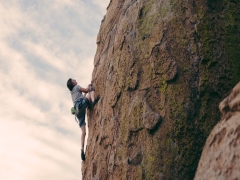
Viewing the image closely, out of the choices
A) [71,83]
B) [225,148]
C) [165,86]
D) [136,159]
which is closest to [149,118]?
[165,86]

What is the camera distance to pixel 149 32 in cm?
1120

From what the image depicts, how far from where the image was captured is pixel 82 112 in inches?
526

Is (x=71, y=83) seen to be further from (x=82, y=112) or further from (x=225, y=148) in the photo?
(x=225, y=148)

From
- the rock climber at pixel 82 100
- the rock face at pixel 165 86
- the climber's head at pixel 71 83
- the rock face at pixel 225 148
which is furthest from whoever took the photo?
the climber's head at pixel 71 83

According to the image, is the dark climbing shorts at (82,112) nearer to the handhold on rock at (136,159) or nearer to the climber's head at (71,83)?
the climber's head at (71,83)

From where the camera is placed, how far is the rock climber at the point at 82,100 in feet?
43.2

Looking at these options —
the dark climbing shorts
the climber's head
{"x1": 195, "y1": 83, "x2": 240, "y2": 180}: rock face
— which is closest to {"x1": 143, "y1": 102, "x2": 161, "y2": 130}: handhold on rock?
{"x1": 195, "y1": 83, "x2": 240, "y2": 180}: rock face

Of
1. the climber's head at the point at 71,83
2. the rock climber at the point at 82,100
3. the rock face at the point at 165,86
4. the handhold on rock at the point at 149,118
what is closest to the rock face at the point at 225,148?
the rock face at the point at 165,86

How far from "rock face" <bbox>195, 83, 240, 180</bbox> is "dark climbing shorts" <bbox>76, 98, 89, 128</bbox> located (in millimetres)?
6168

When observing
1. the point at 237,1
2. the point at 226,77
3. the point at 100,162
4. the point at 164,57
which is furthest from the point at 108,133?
the point at 237,1

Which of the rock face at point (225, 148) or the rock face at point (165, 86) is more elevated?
the rock face at point (165, 86)

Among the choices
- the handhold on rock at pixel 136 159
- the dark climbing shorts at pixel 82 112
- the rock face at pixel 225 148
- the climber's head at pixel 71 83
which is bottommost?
the rock face at pixel 225 148

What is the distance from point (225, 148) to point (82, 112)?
7.25m

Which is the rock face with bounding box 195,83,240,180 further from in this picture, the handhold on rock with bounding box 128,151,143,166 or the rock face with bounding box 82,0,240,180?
the handhold on rock with bounding box 128,151,143,166
